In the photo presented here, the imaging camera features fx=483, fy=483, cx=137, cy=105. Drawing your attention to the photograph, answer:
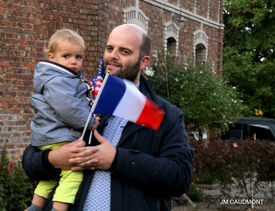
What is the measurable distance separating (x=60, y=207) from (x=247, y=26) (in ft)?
82.5

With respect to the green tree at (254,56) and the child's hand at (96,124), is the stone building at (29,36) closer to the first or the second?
the child's hand at (96,124)

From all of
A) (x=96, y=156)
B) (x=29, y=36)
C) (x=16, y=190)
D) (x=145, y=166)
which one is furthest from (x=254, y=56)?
(x=96, y=156)

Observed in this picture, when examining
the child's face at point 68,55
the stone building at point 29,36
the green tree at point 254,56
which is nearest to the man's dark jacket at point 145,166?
the child's face at point 68,55

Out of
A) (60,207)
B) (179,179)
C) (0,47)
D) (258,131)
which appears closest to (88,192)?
(60,207)

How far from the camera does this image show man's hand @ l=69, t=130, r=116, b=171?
8.57ft

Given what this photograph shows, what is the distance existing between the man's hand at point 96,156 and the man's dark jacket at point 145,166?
0.04 meters

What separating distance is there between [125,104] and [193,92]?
347 inches

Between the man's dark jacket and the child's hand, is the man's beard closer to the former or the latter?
the man's dark jacket

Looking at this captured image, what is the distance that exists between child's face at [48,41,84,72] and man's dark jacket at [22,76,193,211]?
1.65ft

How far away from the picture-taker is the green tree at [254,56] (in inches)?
932

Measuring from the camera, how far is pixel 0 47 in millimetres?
8539

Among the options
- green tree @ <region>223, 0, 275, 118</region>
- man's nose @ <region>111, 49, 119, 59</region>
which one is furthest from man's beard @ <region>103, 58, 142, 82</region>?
green tree @ <region>223, 0, 275, 118</region>

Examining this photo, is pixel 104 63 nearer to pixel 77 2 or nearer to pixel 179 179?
pixel 179 179

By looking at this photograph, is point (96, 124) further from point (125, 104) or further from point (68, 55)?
point (68, 55)
